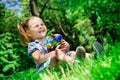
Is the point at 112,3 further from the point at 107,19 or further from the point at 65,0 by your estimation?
the point at 65,0

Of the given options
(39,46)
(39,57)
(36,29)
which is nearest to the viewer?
(39,57)

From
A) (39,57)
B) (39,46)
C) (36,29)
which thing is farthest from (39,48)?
(36,29)

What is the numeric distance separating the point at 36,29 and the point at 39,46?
361 millimetres

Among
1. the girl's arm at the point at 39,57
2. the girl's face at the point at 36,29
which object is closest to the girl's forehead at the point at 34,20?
the girl's face at the point at 36,29

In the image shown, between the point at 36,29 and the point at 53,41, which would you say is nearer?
the point at 53,41

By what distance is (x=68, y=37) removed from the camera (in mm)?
26312

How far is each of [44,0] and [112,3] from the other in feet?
56.2

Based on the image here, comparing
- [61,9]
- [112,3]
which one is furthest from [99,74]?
[61,9]

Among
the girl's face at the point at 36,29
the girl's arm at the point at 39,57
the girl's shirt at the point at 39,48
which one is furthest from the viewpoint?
the girl's face at the point at 36,29

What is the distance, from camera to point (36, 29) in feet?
15.1

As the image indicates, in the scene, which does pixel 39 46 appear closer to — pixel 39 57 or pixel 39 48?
pixel 39 48

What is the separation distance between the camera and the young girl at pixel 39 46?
3.84m

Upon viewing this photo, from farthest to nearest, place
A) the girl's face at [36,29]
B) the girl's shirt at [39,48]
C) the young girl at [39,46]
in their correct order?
1. the girl's face at [36,29]
2. the girl's shirt at [39,48]
3. the young girl at [39,46]

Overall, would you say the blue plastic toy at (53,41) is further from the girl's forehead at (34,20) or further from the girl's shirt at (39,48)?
the girl's forehead at (34,20)
